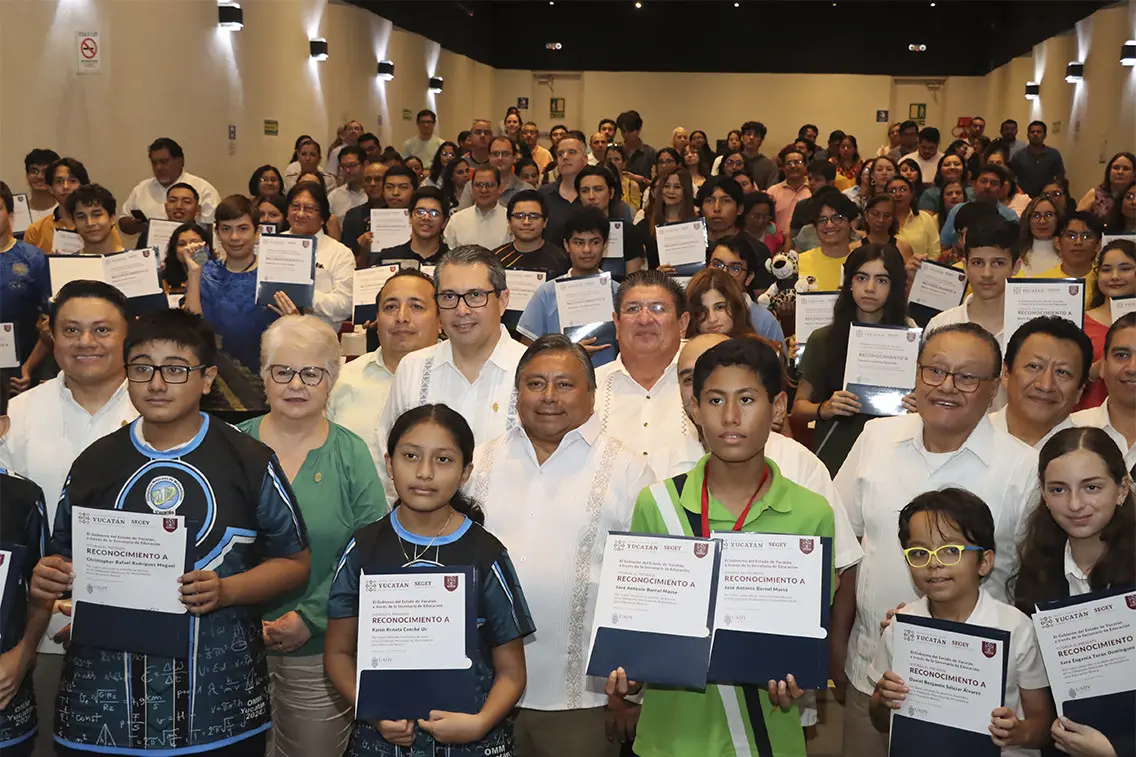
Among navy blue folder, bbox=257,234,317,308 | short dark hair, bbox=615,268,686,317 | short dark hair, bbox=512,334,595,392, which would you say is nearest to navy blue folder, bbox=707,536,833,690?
short dark hair, bbox=512,334,595,392

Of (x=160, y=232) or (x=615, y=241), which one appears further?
(x=160, y=232)

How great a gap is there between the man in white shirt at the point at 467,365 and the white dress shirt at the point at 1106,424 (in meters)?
1.81

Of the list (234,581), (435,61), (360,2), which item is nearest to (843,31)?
(435,61)

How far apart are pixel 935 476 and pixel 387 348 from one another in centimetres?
205

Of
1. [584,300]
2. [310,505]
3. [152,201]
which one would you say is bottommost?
[310,505]

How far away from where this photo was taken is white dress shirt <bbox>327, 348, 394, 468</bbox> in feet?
13.0

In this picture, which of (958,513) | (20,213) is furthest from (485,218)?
(958,513)

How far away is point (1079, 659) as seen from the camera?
2.40 metres

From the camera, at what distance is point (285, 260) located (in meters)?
5.50

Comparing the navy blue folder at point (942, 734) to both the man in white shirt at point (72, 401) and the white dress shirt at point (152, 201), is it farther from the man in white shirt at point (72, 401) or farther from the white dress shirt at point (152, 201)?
the white dress shirt at point (152, 201)

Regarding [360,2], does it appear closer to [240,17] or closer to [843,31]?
[240,17]

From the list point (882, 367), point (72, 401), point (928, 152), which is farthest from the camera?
point (928, 152)

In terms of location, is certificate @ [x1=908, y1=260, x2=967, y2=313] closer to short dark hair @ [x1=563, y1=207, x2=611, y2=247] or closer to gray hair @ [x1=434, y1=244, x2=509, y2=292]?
short dark hair @ [x1=563, y1=207, x2=611, y2=247]

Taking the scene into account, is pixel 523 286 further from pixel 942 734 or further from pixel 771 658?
pixel 942 734
